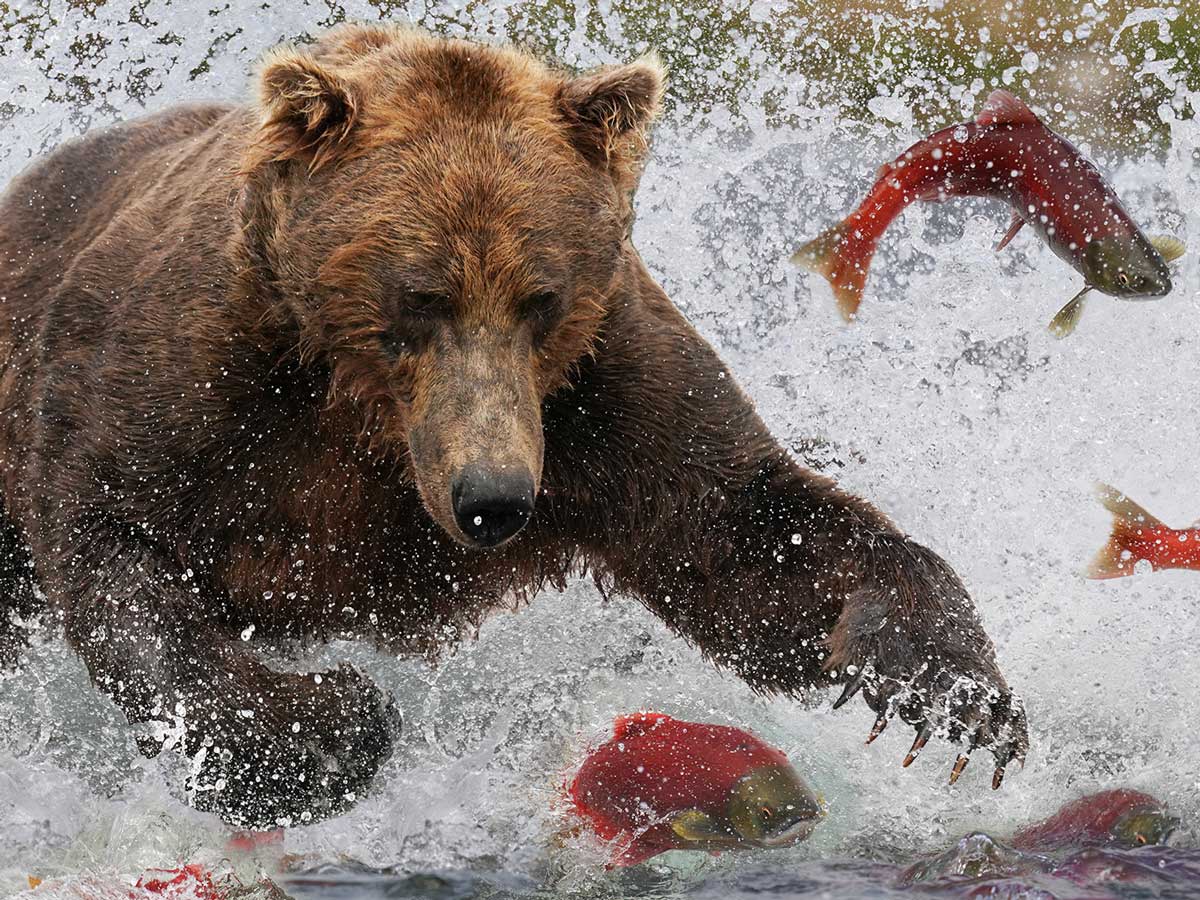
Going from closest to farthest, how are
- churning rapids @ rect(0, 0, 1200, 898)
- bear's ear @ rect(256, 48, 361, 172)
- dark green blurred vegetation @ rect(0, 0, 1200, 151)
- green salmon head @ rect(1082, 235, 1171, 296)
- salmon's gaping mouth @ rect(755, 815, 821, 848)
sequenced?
bear's ear @ rect(256, 48, 361, 172) < salmon's gaping mouth @ rect(755, 815, 821, 848) < churning rapids @ rect(0, 0, 1200, 898) < green salmon head @ rect(1082, 235, 1171, 296) < dark green blurred vegetation @ rect(0, 0, 1200, 151)

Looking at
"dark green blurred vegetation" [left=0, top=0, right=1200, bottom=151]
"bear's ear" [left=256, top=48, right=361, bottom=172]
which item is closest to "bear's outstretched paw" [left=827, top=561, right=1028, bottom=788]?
"bear's ear" [left=256, top=48, right=361, bottom=172]

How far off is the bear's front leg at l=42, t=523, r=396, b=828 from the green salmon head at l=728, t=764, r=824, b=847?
2.83 ft

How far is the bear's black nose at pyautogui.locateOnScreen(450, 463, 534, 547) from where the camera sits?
2.94m

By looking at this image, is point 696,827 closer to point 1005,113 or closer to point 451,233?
point 451,233

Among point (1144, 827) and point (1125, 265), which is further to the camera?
point (1125, 265)

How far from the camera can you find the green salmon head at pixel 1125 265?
4.27 m

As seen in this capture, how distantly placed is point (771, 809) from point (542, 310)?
143 centimetres

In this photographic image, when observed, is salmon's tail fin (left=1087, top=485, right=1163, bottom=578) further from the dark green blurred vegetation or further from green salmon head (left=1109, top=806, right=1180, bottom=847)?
the dark green blurred vegetation

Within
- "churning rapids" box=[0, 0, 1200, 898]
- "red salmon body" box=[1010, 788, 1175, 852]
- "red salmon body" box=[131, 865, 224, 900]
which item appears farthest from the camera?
"churning rapids" box=[0, 0, 1200, 898]

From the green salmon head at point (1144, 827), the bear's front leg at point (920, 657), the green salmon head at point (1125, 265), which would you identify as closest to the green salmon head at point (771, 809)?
the bear's front leg at point (920, 657)

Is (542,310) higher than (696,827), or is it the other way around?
(542,310)

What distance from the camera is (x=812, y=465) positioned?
4656mm

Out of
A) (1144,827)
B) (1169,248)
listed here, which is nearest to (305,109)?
(1169,248)

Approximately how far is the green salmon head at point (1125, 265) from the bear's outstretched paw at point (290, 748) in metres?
2.02
